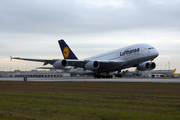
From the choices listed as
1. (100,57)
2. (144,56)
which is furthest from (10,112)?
(100,57)

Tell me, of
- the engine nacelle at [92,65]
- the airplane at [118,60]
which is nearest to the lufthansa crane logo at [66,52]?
the airplane at [118,60]

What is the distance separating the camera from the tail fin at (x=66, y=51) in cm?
5738

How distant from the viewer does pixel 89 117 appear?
7.76m

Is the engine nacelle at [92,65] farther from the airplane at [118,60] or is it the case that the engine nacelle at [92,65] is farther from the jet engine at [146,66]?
the jet engine at [146,66]

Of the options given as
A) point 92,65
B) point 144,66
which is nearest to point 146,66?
point 144,66

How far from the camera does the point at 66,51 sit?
190ft

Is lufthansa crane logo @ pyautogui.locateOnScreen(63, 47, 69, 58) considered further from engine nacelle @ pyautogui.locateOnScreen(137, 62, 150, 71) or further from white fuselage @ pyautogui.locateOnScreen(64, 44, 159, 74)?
engine nacelle @ pyautogui.locateOnScreen(137, 62, 150, 71)

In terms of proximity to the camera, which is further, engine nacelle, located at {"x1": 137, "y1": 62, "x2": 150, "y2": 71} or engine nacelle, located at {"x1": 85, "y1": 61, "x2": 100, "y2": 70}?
engine nacelle, located at {"x1": 137, "y1": 62, "x2": 150, "y2": 71}

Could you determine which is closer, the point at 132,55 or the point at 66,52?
the point at 132,55

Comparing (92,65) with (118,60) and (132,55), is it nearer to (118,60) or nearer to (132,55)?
(118,60)

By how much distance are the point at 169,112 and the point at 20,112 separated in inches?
231

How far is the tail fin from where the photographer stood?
57375 mm

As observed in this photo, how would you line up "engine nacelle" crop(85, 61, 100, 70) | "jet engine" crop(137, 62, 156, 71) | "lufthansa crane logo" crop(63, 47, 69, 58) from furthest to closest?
"lufthansa crane logo" crop(63, 47, 69, 58)
"jet engine" crop(137, 62, 156, 71)
"engine nacelle" crop(85, 61, 100, 70)

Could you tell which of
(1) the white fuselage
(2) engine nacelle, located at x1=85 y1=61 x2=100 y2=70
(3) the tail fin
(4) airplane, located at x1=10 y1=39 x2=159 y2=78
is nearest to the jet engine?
(4) airplane, located at x1=10 y1=39 x2=159 y2=78
